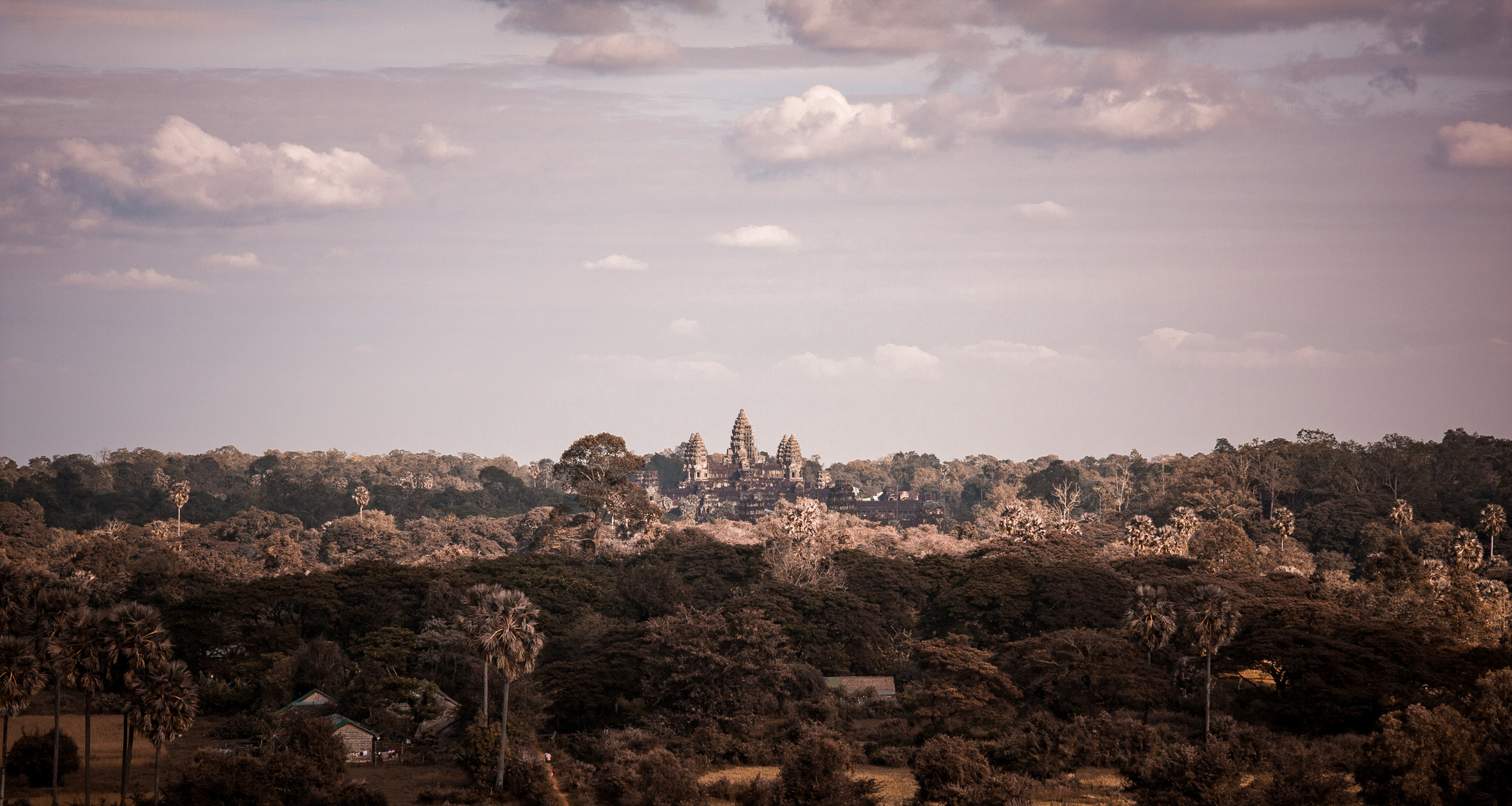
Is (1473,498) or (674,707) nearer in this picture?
(674,707)

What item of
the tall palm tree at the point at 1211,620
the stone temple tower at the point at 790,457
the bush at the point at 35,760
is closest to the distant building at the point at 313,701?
the bush at the point at 35,760

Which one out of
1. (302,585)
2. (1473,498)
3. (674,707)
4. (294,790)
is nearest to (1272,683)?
(674,707)

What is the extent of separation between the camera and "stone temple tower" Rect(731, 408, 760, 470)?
195500mm

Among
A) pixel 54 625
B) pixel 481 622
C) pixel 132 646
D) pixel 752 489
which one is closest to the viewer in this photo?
pixel 132 646

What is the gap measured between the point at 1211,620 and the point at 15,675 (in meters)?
42.0

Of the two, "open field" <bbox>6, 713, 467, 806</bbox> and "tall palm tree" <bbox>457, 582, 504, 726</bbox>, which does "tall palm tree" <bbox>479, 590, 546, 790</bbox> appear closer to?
"tall palm tree" <bbox>457, 582, 504, 726</bbox>

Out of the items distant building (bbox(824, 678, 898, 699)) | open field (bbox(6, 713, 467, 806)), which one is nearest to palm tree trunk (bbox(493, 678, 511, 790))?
open field (bbox(6, 713, 467, 806))

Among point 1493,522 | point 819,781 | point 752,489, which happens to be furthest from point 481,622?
point 752,489

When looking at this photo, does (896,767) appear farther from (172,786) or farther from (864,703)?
(172,786)

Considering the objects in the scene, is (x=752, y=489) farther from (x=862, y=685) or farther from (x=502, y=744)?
(x=502, y=744)

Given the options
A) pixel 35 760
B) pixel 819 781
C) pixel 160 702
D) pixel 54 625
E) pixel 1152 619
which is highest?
pixel 54 625

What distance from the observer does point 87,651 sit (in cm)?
4025

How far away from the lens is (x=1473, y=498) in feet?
381

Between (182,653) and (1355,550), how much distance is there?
8621cm
